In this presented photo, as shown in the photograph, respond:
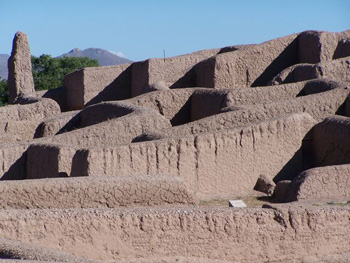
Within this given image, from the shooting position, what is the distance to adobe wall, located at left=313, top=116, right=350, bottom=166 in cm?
1102

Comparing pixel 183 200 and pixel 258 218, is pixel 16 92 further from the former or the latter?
pixel 258 218

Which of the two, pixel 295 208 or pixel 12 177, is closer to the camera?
pixel 295 208

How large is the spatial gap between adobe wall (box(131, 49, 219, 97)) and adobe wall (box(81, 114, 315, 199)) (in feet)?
27.2

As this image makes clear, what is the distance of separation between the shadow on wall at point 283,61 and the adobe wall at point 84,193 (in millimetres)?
11106

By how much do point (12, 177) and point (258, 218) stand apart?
567 centimetres

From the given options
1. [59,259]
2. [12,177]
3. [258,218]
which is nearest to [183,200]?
[258,218]

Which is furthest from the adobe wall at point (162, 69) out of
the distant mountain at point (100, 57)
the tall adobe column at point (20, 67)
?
the distant mountain at point (100, 57)

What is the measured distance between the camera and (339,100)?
1284 cm

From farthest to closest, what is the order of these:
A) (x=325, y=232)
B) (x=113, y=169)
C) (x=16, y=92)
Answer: (x=16, y=92), (x=113, y=169), (x=325, y=232)

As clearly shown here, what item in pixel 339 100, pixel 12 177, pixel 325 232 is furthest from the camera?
pixel 339 100

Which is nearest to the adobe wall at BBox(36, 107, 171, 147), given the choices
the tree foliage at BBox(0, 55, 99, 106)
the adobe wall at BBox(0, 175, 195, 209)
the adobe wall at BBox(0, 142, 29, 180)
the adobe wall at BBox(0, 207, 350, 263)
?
the adobe wall at BBox(0, 142, 29, 180)

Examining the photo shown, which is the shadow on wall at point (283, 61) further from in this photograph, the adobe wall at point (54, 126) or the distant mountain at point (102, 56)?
the distant mountain at point (102, 56)

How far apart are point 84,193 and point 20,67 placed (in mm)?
16153

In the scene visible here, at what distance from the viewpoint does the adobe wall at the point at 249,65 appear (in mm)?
17984
